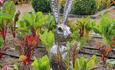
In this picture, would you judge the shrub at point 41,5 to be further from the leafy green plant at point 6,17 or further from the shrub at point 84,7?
the leafy green plant at point 6,17

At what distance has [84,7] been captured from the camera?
10266 mm

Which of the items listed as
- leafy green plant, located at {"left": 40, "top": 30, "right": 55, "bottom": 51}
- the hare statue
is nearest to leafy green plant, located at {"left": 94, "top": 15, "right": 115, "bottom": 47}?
leafy green plant, located at {"left": 40, "top": 30, "right": 55, "bottom": 51}

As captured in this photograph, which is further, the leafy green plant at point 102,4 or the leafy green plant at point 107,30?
the leafy green plant at point 102,4

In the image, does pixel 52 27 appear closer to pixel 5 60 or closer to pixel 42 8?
pixel 5 60

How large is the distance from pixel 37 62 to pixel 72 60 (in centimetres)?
39

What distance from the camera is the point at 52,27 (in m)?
5.78

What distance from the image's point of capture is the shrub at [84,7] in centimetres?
1019

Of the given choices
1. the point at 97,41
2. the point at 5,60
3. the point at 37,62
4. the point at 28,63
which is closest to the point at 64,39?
the point at 37,62

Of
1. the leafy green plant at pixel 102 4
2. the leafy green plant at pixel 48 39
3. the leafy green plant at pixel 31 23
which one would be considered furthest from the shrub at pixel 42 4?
the leafy green plant at pixel 48 39

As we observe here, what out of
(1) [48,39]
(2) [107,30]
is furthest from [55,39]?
(2) [107,30]

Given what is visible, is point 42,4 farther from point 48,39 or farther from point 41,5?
point 48,39

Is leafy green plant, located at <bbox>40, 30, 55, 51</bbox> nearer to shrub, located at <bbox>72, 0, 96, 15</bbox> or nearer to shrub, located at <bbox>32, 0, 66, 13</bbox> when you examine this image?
shrub, located at <bbox>72, 0, 96, 15</bbox>

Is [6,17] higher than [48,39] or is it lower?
higher

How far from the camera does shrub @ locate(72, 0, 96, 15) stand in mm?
10195
